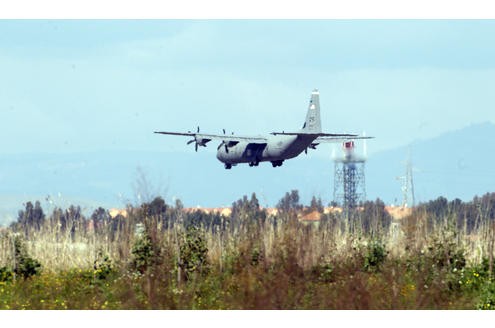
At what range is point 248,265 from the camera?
106 ft

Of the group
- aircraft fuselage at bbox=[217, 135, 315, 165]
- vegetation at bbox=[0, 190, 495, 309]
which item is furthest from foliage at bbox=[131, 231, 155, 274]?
aircraft fuselage at bbox=[217, 135, 315, 165]

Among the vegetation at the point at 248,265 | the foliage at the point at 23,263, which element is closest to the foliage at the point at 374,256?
the vegetation at the point at 248,265

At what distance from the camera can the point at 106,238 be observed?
3603cm

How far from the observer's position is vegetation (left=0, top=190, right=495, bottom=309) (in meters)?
29.0

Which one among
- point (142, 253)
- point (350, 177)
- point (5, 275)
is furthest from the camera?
point (350, 177)

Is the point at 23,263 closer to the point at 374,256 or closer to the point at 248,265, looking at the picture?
the point at 248,265

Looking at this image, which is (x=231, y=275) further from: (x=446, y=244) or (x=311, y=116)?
(x=311, y=116)

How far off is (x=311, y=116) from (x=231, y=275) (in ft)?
123

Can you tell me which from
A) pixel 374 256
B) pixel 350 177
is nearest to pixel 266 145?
pixel 374 256

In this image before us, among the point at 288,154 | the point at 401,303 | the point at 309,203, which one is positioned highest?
the point at 288,154

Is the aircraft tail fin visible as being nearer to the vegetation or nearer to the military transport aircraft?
the military transport aircraft

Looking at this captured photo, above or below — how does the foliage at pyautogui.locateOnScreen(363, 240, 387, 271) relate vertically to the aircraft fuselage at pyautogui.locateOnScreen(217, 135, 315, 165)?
below

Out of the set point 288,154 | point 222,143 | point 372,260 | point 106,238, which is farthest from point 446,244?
point 222,143

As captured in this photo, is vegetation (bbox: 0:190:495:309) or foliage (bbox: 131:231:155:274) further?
foliage (bbox: 131:231:155:274)
